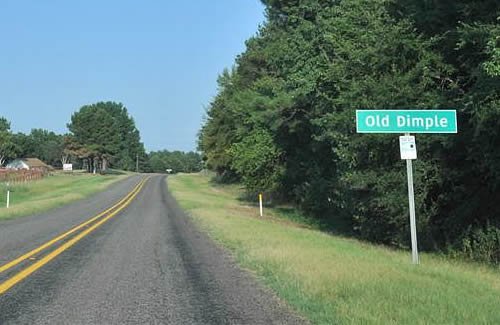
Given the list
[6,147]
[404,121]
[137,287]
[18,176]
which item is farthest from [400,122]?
[6,147]

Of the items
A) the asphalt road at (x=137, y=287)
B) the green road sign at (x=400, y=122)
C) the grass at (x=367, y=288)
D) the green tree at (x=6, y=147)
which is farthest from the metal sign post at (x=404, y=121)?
the green tree at (x=6, y=147)

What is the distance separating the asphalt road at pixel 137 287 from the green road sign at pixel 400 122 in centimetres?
399

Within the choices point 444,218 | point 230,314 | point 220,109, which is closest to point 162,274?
point 230,314

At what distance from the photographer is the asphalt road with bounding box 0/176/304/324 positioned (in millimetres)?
6211

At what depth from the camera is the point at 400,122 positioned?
1070cm

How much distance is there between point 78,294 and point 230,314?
246cm

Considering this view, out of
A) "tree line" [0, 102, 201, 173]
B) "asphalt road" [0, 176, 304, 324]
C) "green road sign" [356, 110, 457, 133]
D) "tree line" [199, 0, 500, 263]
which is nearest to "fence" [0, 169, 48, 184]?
"tree line" [0, 102, 201, 173]

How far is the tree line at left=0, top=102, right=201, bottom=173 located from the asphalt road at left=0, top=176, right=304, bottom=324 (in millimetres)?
101196

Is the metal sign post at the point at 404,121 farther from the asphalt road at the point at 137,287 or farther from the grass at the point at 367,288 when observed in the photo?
the asphalt road at the point at 137,287

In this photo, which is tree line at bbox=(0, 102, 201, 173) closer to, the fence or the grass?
the fence

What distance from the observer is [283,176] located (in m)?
35.4

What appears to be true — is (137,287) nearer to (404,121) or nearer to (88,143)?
(404,121)

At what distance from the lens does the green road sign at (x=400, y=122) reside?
1066 cm

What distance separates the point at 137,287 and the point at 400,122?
20.4 ft
